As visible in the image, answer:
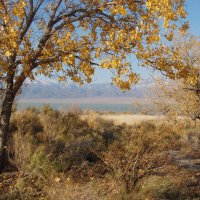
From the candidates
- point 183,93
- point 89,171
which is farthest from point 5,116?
point 183,93

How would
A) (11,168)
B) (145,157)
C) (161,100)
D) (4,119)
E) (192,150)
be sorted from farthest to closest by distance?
(161,100) < (192,150) < (11,168) < (4,119) < (145,157)

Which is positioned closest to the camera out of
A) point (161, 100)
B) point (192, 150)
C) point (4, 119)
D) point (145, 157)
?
point (145, 157)

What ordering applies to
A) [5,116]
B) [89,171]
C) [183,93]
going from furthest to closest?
1. [183,93]
2. [89,171]
3. [5,116]

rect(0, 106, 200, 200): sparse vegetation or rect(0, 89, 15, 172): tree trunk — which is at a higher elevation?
rect(0, 89, 15, 172): tree trunk

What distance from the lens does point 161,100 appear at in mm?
20984

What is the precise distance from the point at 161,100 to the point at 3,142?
10.6m

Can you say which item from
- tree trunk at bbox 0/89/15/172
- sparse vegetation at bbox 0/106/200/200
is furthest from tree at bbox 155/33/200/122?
tree trunk at bbox 0/89/15/172

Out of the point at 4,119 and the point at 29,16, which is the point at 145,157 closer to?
the point at 4,119

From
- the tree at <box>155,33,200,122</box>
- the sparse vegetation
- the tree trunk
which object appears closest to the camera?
the sparse vegetation

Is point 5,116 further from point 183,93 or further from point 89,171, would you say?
point 183,93

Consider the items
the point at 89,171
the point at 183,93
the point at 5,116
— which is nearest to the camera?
the point at 5,116

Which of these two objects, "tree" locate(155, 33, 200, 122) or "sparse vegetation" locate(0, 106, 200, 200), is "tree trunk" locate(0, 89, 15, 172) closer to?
"sparse vegetation" locate(0, 106, 200, 200)

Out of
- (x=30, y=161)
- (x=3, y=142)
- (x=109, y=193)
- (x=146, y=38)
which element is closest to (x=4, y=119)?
(x=3, y=142)

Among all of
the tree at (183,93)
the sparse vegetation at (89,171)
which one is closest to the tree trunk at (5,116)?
the sparse vegetation at (89,171)
